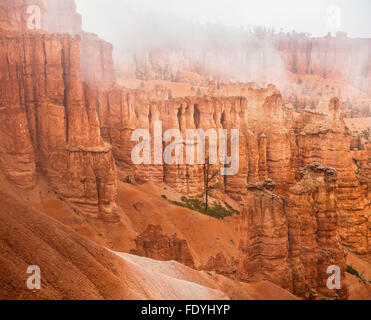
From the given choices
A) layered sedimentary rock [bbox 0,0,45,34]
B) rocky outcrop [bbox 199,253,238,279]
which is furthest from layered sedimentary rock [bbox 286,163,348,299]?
layered sedimentary rock [bbox 0,0,45,34]

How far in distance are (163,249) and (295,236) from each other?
6131mm

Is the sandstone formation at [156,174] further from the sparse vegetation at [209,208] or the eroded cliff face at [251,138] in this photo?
the sparse vegetation at [209,208]

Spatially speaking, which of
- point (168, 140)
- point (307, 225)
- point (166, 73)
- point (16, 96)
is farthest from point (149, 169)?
point (166, 73)

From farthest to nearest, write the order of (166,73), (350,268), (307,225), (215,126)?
(166,73), (215,126), (350,268), (307,225)

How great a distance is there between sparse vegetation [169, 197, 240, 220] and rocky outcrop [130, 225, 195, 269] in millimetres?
8425

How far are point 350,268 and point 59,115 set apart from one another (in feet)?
54.9

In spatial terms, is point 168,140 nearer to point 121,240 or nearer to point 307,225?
point 121,240

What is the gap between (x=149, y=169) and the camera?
90.7 feet

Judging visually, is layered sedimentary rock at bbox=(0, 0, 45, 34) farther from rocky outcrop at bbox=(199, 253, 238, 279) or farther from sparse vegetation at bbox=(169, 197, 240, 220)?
rocky outcrop at bbox=(199, 253, 238, 279)

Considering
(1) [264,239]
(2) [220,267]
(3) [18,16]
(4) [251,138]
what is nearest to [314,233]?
(1) [264,239]

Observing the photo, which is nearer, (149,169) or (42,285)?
(42,285)

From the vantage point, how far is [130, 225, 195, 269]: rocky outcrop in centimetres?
1669

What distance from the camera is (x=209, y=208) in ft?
89.5

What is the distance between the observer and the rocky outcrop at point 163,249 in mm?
16688
